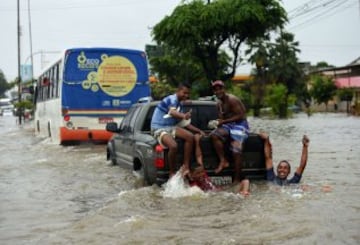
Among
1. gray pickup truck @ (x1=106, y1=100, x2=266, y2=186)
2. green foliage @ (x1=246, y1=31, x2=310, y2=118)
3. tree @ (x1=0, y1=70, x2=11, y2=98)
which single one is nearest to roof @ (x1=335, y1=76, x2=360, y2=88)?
green foliage @ (x1=246, y1=31, x2=310, y2=118)

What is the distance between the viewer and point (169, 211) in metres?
7.64

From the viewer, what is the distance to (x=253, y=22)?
96.3 ft

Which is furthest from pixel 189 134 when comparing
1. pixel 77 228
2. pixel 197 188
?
pixel 77 228

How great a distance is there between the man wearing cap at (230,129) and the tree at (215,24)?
20.3 m

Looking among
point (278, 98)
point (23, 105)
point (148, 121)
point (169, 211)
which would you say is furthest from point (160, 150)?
point (23, 105)

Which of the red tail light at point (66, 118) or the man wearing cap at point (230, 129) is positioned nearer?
the man wearing cap at point (230, 129)

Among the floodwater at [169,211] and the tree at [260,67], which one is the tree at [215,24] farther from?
the tree at [260,67]

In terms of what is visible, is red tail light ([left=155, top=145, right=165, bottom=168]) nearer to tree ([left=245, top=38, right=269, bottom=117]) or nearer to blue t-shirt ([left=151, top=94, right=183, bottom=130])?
blue t-shirt ([left=151, top=94, right=183, bottom=130])

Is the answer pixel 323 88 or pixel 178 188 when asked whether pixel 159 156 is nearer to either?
pixel 178 188

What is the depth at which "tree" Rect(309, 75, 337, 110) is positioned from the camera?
205 feet

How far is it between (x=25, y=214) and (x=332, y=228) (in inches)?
160

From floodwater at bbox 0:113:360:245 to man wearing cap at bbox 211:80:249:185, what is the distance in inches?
17.7

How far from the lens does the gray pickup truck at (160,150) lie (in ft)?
28.3

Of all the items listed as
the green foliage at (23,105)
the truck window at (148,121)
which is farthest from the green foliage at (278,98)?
the truck window at (148,121)
